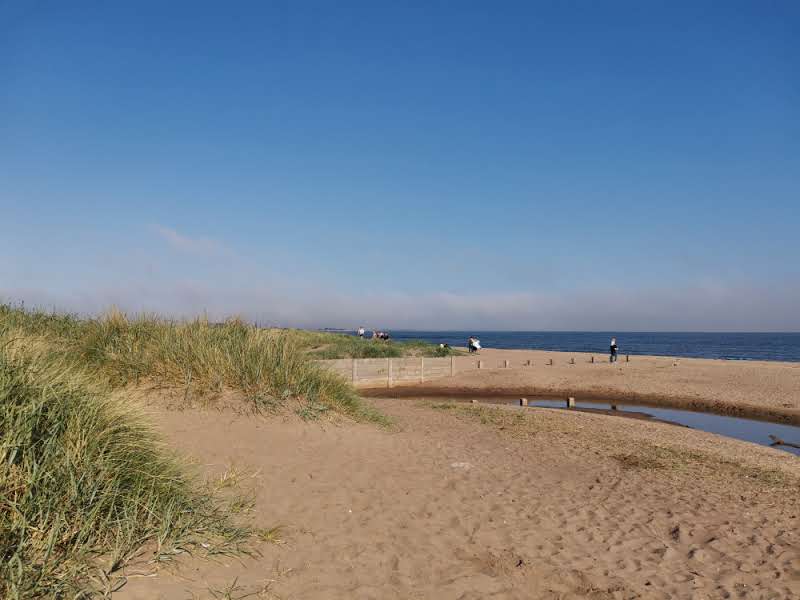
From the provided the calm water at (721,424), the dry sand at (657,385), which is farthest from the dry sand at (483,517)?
the dry sand at (657,385)

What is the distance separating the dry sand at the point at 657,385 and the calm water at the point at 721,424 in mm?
1278

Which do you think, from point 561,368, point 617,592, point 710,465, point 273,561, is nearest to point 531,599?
point 617,592

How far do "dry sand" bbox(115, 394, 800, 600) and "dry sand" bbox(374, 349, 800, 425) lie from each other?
1131cm

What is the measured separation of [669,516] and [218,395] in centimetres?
787

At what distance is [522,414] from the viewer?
16.7 metres

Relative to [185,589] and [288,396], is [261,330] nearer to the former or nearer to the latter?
[288,396]

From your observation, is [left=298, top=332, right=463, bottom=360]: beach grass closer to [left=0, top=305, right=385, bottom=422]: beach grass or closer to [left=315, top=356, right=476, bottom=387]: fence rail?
[left=315, top=356, right=476, bottom=387]: fence rail

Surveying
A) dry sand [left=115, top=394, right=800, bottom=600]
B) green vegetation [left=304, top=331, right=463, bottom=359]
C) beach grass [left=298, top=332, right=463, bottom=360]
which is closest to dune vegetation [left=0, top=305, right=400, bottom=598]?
dry sand [left=115, top=394, right=800, bottom=600]

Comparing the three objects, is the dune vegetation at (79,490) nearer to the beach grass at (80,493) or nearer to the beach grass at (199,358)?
the beach grass at (80,493)

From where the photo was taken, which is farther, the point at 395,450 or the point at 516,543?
the point at 395,450

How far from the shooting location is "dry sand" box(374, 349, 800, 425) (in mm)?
22391

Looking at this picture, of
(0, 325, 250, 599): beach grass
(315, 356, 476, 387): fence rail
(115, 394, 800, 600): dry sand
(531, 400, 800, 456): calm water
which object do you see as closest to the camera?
(0, 325, 250, 599): beach grass

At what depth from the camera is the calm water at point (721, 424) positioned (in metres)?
16.8

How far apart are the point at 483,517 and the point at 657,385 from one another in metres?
22.6
